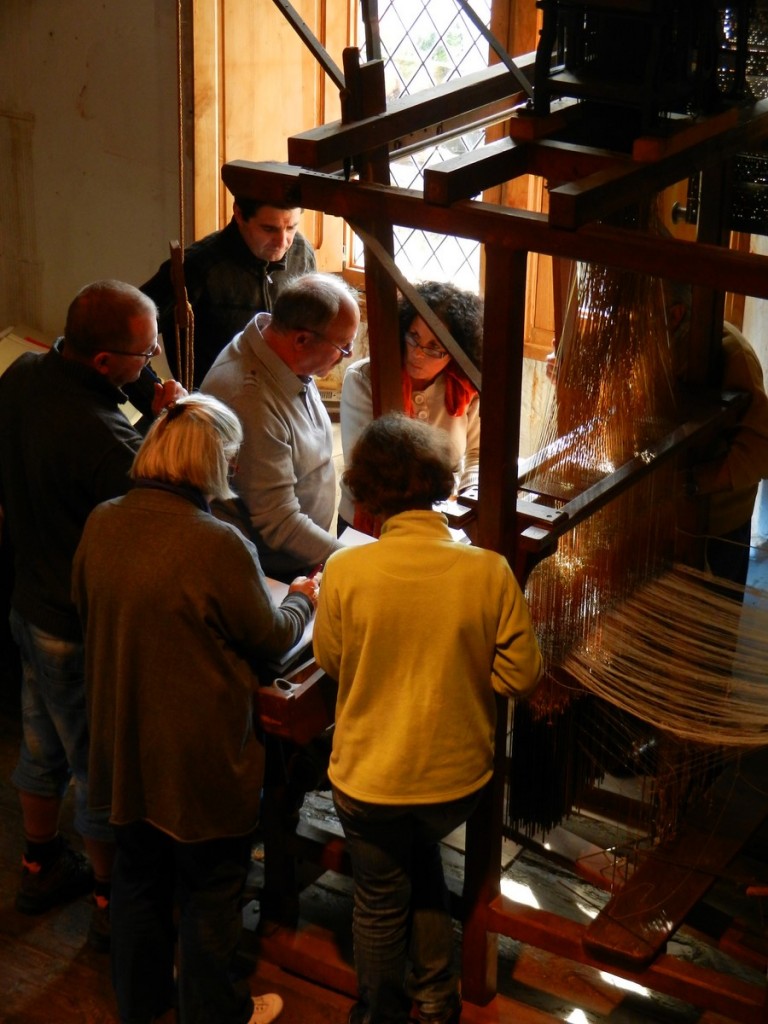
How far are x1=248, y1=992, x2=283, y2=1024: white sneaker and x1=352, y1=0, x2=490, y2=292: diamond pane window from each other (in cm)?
298

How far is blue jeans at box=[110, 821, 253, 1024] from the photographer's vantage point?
2795mm

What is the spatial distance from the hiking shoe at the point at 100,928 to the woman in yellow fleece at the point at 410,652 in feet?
3.04

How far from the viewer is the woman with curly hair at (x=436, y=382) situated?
3.41 meters

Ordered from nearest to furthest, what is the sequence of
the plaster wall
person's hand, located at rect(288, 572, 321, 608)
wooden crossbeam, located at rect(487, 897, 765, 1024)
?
1. wooden crossbeam, located at rect(487, 897, 765, 1024)
2. person's hand, located at rect(288, 572, 321, 608)
3. the plaster wall

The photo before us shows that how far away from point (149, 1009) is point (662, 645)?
1391mm

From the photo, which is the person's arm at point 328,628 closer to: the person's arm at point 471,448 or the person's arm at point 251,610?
the person's arm at point 251,610

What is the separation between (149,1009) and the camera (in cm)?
292

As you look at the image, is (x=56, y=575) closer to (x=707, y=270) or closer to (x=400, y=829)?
(x=400, y=829)

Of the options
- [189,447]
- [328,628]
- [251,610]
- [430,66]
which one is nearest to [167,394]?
[189,447]

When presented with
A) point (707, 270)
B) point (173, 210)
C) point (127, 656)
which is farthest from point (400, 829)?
point (173, 210)

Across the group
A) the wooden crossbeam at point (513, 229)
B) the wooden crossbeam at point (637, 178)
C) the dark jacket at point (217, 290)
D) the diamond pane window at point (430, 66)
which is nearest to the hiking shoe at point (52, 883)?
the dark jacket at point (217, 290)

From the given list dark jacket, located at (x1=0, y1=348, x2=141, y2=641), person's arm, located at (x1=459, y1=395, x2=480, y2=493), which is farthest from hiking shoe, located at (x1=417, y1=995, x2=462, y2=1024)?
person's arm, located at (x1=459, y1=395, x2=480, y2=493)

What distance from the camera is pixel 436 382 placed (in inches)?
139

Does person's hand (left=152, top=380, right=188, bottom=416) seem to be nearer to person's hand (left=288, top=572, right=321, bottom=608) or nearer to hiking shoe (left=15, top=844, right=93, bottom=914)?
person's hand (left=288, top=572, right=321, bottom=608)
